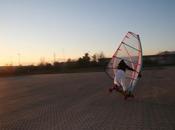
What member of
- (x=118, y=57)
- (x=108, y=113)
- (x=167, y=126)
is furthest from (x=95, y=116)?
(x=118, y=57)

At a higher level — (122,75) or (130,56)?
(130,56)

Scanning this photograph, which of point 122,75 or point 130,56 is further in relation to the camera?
point 130,56

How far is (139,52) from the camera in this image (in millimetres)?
17078

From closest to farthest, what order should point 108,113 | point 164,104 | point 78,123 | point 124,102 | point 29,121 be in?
point 78,123 → point 29,121 → point 108,113 → point 164,104 → point 124,102

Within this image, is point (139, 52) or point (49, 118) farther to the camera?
point (139, 52)

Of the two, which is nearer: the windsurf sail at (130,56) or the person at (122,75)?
the person at (122,75)

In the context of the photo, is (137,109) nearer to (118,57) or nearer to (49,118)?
(49,118)

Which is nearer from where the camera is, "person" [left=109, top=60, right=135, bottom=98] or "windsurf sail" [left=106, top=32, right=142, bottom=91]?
"person" [left=109, top=60, right=135, bottom=98]

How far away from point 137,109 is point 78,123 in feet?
10.5

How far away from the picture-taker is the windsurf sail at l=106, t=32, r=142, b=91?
54.3 ft

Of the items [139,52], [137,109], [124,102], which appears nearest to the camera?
[137,109]

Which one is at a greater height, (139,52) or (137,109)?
(139,52)

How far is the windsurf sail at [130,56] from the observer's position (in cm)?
1656

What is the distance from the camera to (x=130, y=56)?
17.9 meters
